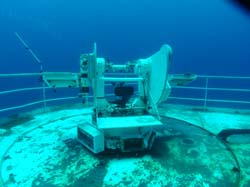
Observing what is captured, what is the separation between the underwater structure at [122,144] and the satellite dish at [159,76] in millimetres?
14

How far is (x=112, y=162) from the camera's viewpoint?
3221 mm

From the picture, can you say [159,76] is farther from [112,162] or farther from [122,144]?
[112,162]

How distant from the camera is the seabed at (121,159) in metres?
2.82

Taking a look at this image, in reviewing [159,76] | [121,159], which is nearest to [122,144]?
[121,159]

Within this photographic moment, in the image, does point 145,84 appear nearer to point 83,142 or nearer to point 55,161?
point 83,142

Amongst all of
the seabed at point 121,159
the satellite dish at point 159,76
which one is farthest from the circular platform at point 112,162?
the satellite dish at point 159,76

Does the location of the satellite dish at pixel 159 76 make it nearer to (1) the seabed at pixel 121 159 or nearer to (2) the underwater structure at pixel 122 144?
(2) the underwater structure at pixel 122 144

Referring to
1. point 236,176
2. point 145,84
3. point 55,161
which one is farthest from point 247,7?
point 55,161

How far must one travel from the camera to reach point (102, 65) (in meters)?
3.63

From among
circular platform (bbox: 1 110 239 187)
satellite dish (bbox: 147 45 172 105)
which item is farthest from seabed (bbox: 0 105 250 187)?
satellite dish (bbox: 147 45 172 105)

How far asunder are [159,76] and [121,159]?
134 centimetres

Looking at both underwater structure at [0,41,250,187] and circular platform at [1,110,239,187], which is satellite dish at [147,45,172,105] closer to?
underwater structure at [0,41,250,187]

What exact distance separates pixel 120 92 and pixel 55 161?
4.97 feet

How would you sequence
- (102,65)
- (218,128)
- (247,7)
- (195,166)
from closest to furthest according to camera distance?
1. (247,7)
2. (195,166)
3. (102,65)
4. (218,128)
